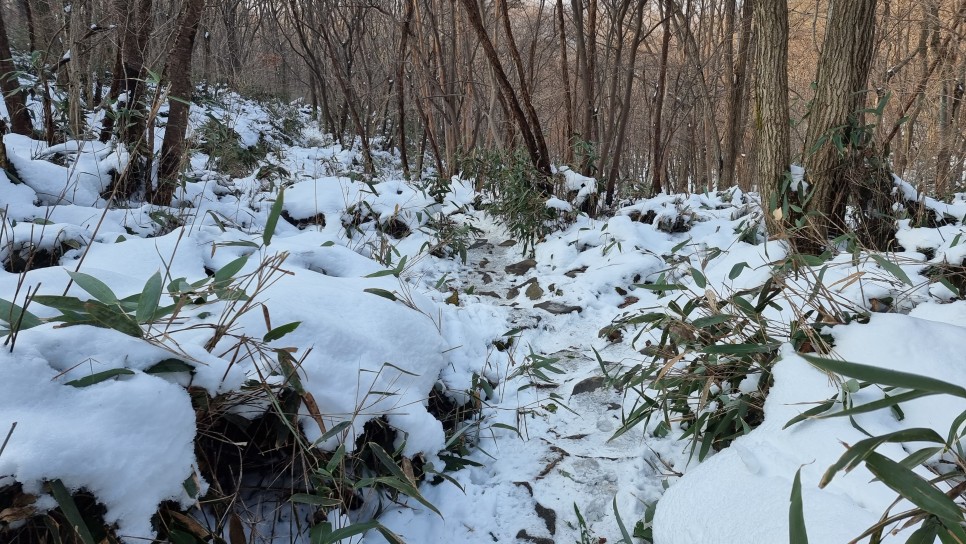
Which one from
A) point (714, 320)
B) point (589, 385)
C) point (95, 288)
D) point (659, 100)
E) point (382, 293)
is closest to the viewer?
point (95, 288)

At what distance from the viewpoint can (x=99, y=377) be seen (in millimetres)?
906

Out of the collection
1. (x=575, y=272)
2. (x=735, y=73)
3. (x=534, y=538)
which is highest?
(x=735, y=73)

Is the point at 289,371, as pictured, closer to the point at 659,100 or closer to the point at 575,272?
the point at 575,272

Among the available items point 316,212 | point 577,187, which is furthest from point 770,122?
point 316,212

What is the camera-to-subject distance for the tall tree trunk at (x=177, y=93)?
327 cm

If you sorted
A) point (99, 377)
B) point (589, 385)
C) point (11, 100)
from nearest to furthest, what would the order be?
point (99, 377)
point (589, 385)
point (11, 100)

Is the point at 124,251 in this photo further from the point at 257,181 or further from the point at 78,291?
the point at 257,181

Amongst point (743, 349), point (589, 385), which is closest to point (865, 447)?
point (743, 349)

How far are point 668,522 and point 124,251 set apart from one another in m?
1.93

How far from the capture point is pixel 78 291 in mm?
1295

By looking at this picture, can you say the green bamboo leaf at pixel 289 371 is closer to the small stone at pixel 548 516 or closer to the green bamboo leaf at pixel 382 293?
the green bamboo leaf at pixel 382 293

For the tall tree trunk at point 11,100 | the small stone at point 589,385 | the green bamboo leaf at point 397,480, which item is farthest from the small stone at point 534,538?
the tall tree trunk at point 11,100

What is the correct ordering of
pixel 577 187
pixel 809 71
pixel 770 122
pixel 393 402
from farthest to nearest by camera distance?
pixel 809 71
pixel 577 187
pixel 770 122
pixel 393 402

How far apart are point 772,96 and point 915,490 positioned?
2769mm
